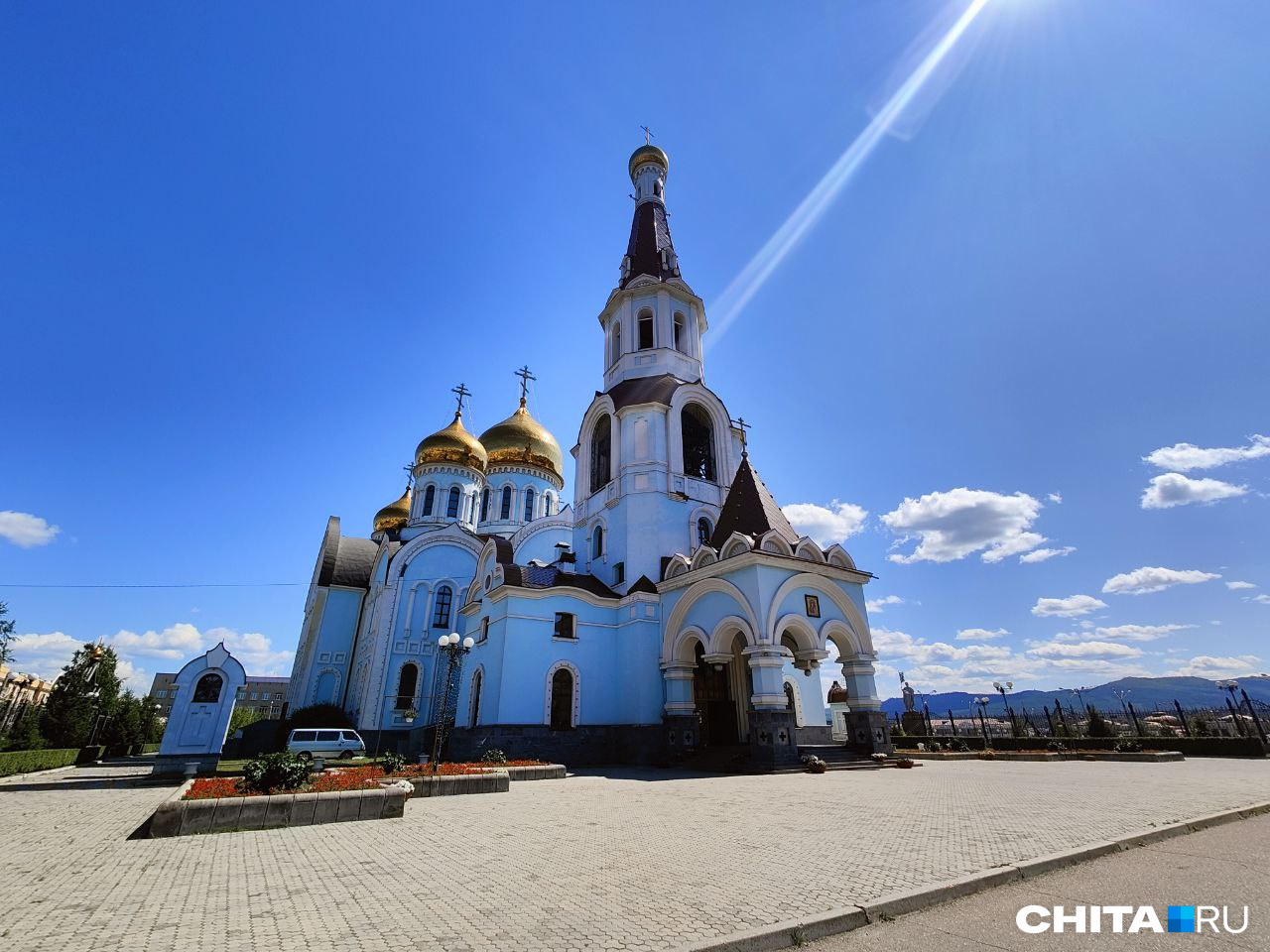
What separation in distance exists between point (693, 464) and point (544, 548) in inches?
416

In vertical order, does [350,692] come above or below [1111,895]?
above

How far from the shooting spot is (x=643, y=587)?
1964 centimetres

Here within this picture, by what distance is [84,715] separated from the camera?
98.2 ft

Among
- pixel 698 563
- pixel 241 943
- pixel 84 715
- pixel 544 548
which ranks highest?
pixel 544 548

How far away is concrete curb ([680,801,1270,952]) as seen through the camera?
11.7ft

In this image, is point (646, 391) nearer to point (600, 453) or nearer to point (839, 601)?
point (600, 453)

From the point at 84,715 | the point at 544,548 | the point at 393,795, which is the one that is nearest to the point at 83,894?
the point at 393,795

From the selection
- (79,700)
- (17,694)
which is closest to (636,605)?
(79,700)

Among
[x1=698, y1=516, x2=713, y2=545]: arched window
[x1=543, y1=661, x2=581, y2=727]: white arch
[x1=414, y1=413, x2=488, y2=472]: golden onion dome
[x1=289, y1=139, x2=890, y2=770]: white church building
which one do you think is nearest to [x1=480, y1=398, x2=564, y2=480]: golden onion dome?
[x1=414, y1=413, x2=488, y2=472]: golden onion dome

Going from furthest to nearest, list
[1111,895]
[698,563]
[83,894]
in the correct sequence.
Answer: [698,563]
[83,894]
[1111,895]

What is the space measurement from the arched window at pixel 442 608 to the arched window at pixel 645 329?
1586 centimetres

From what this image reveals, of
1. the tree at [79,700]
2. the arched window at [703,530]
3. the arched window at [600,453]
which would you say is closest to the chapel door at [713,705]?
the arched window at [703,530]

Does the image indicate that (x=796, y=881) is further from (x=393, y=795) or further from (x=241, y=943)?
(x=393, y=795)

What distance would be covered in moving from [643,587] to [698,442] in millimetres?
7122
